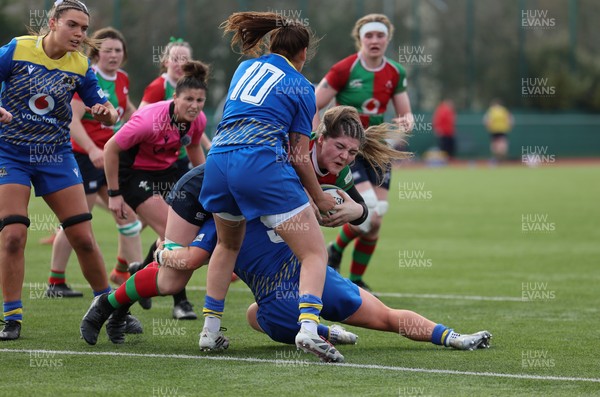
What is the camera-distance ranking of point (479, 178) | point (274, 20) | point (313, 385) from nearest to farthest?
point (313, 385) < point (274, 20) < point (479, 178)

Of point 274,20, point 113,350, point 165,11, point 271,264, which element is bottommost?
point 113,350

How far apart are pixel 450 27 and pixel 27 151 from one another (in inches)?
1555

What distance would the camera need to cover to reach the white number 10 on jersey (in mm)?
5758

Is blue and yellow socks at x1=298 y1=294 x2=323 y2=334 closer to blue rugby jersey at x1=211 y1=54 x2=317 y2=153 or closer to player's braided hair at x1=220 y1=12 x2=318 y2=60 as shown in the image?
blue rugby jersey at x1=211 y1=54 x2=317 y2=153

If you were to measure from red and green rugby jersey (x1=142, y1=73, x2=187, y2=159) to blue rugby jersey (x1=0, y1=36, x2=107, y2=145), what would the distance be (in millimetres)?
1998

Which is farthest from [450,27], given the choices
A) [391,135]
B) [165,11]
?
[391,135]

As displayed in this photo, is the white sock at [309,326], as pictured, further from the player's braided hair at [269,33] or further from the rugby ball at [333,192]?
the player's braided hair at [269,33]

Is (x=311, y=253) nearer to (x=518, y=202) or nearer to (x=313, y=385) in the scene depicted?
(x=313, y=385)

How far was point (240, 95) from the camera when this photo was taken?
5816 millimetres

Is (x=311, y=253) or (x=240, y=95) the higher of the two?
(x=240, y=95)

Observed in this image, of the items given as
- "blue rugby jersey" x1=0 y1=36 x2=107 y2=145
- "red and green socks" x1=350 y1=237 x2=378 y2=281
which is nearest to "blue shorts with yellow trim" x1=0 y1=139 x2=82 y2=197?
"blue rugby jersey" x1=0 y1=36 x2=107 y2=145

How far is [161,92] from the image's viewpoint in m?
8.77

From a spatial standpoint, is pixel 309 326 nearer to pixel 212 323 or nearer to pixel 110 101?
pixel 212 323

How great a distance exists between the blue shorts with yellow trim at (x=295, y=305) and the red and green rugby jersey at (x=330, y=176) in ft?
1.97
